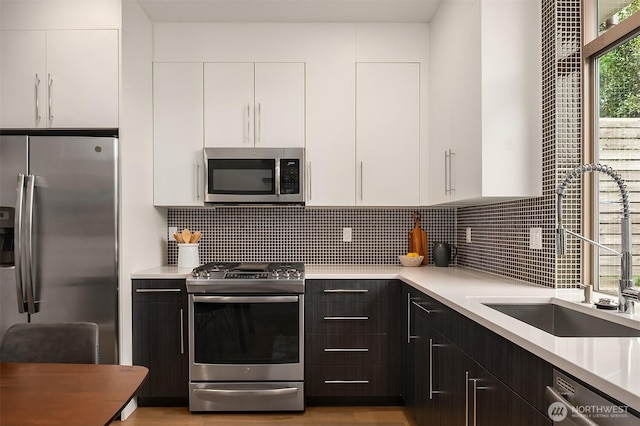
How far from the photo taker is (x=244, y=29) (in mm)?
3326

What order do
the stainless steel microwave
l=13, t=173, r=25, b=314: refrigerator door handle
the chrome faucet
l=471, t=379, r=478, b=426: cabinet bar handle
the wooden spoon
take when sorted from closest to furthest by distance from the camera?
the chrome faucet < l=471, t=379, r=478, b=426: cabinet bar handle < l=13, t=173, r=25, b=314: refrigerator door handle < the stainless steel microwave < the wooden spoon

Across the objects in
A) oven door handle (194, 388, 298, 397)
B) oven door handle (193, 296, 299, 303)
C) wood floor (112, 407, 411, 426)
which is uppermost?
oven door handle (193, 296, 299, 303)

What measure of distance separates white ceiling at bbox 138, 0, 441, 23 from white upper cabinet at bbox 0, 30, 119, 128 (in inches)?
20.2

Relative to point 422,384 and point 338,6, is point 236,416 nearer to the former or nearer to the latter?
point 422,384

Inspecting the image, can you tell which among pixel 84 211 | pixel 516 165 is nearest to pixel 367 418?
pixel 516 165

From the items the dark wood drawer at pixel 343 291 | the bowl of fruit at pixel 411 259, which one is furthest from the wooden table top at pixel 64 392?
the bowl of fruit at pixel 411 259

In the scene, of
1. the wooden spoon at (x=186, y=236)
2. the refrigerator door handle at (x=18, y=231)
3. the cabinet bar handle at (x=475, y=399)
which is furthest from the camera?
the wooden spoon at (x=186, y=236)

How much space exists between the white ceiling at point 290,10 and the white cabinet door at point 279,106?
1.18 ft

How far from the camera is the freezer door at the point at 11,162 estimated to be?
2.75m

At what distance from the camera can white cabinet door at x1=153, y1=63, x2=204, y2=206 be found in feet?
10.9

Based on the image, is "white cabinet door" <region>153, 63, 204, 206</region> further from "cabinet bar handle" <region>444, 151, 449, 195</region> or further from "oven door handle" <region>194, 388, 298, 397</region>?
"cabinet bar handle" <region>444, 151, 449, 195</region>

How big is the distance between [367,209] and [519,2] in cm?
181

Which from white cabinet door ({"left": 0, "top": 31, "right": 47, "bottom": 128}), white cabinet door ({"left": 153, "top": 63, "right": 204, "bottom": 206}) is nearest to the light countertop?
white cabinet door ({"left": 153, "top": 63, "right": 204, "bottom": 206})

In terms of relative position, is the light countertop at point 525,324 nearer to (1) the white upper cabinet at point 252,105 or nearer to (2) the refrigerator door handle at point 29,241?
(2) the refrigerator door handle at point 29,241
